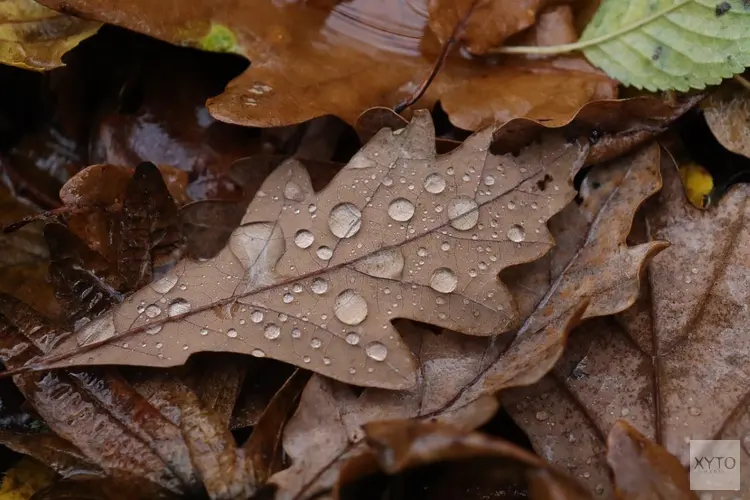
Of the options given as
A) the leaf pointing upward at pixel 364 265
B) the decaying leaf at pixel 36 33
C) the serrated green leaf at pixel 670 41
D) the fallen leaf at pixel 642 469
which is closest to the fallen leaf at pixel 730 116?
the serrated green leaf at pixel 670 41

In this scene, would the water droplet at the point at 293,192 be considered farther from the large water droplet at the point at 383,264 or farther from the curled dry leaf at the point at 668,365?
the curled dry leaf at the point at 668,365

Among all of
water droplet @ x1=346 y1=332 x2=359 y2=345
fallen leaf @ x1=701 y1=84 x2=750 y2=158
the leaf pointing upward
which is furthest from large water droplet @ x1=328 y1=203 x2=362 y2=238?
fallen leaf @ x1=701 y1=84 x2=750 y2=158

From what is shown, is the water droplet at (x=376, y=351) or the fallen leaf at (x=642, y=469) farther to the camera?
the water droplet at (x=376, y=351)

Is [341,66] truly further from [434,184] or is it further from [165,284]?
[165,284]

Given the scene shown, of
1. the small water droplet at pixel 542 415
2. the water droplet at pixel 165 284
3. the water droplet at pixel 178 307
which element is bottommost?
the small water droplet at pixel 542 415

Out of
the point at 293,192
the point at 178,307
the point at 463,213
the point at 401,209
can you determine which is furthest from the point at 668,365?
the point at 178,307

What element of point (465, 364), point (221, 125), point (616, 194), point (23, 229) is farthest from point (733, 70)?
point (23, 229)

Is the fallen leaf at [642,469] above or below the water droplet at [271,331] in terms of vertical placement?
above
